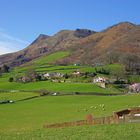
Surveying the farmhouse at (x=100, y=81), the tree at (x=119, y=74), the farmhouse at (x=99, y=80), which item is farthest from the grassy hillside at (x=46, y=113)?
the tree at (x=119, y=74)

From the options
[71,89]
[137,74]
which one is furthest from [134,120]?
[137,74]

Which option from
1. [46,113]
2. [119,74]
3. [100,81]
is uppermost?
[119,74]

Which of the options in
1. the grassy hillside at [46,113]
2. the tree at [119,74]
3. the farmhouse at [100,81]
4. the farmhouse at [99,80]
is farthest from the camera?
the tree at [119,74]

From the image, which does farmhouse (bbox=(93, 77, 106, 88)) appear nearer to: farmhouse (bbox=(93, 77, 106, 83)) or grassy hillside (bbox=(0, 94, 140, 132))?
farmhouse (bbox=(93, 77, 106, 83))

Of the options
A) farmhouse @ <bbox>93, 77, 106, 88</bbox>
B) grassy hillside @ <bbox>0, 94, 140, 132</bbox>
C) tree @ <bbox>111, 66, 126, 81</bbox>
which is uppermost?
tree @ <bbox>111, 66, 126, 81</bbox>

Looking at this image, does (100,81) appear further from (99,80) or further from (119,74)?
(119,74)

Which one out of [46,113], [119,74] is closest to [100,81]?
[119,74]

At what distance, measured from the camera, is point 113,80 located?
155 metres

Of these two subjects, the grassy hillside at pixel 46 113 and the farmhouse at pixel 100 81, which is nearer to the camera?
the grassy hillside at pixel 46 113

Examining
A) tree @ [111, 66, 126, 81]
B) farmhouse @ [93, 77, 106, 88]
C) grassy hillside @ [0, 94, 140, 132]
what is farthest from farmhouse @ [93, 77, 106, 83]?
grassy hillside @ [0, 94, 140, 132]

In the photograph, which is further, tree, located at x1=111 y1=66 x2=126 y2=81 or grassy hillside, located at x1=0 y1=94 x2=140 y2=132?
tree, located at x1=111 y1=66 x2=126 y2=81

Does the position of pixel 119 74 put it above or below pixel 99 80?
above

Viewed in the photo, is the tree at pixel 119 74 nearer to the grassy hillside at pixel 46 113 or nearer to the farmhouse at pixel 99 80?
the farmhouse at pixel 99 80

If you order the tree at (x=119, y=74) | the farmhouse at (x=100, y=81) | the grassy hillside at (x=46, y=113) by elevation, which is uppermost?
the tree at (x=119, y=74)
